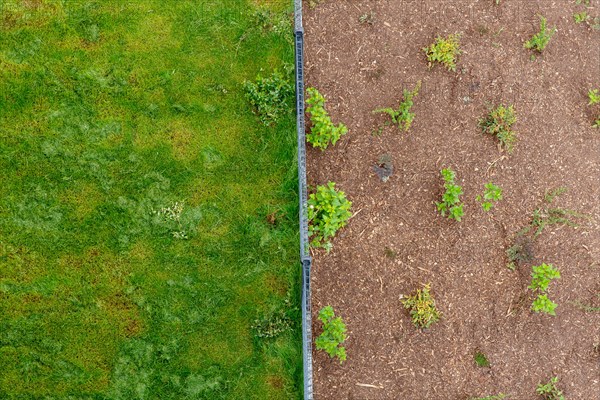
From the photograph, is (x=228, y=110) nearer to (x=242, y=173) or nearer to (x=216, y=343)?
(x=242, y=173)

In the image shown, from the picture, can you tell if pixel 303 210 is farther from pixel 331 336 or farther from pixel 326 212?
pixel 331 336

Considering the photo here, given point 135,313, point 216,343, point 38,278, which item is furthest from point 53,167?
point 216,343

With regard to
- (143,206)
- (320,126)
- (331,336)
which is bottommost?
(331,336)

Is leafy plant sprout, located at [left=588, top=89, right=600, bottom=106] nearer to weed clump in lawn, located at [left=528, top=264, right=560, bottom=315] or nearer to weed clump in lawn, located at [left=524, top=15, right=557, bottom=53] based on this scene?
weed clump in lawn, located at [left=524, top=15, right=557, bottom=53]

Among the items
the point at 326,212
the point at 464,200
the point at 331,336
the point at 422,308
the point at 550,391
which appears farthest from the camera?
the point at 464,200

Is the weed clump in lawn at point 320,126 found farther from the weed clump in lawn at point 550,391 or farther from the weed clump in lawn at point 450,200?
the weed clump in lawn at point 550,391

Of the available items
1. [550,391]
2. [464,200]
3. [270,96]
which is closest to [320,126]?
[270,96]

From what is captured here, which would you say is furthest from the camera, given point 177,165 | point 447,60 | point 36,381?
point 447,60
